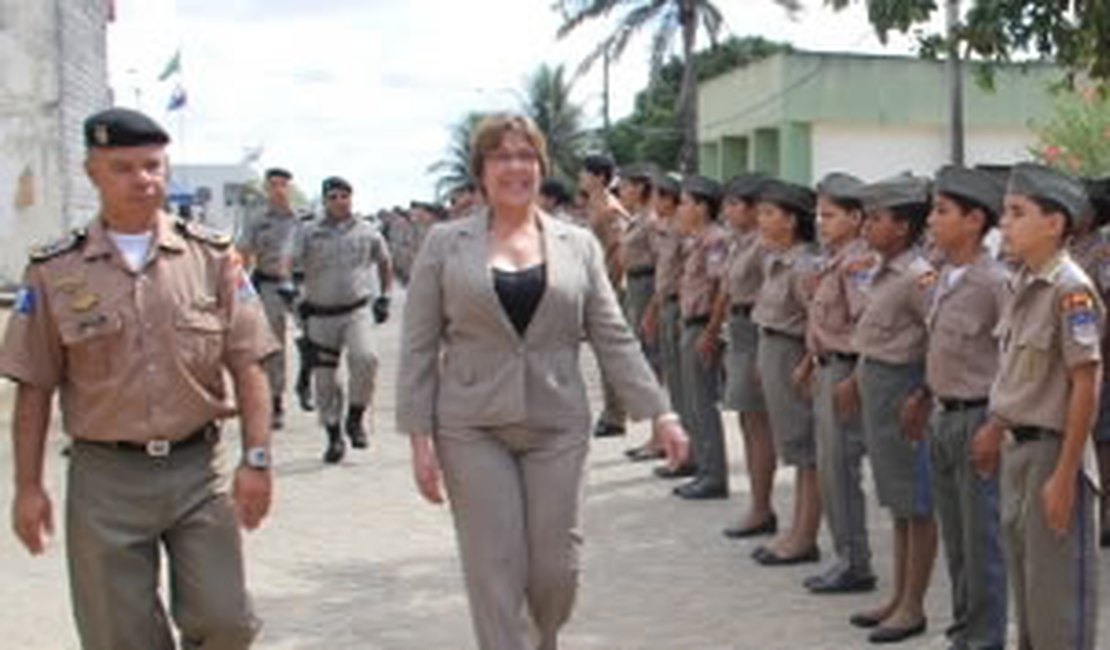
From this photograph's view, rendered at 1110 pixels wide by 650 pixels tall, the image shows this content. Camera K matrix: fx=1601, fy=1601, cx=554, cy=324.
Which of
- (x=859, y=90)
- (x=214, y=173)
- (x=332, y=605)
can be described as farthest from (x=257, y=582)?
(x=214, y=173)

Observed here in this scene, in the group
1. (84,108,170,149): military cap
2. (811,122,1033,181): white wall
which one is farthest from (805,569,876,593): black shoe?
(811,122,1033,181): white wall

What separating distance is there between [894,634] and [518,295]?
228 centimetres

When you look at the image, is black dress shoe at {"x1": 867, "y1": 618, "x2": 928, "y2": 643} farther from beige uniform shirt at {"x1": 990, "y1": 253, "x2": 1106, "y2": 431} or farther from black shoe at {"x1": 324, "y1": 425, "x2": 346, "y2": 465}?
black shoe at {"x1": 324, "y1": 425, "x2": 346, "y2": 465}

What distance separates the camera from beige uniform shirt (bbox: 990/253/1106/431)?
472 centimetres

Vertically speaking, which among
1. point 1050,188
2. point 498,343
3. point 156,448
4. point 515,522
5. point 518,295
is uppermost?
point 1050,188

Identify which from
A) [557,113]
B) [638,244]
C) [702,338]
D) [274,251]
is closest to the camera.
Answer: [702,338]

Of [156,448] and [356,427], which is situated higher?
[156,448]

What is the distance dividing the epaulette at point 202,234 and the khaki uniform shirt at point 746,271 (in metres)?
3.90

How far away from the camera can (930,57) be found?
9.03m

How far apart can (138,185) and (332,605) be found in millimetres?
2980

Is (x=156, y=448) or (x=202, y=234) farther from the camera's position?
(x=202, y=234)

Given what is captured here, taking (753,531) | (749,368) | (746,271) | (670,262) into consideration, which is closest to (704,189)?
(670,262)

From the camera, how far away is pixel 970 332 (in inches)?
219

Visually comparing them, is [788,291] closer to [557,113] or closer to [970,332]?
[970,332]
